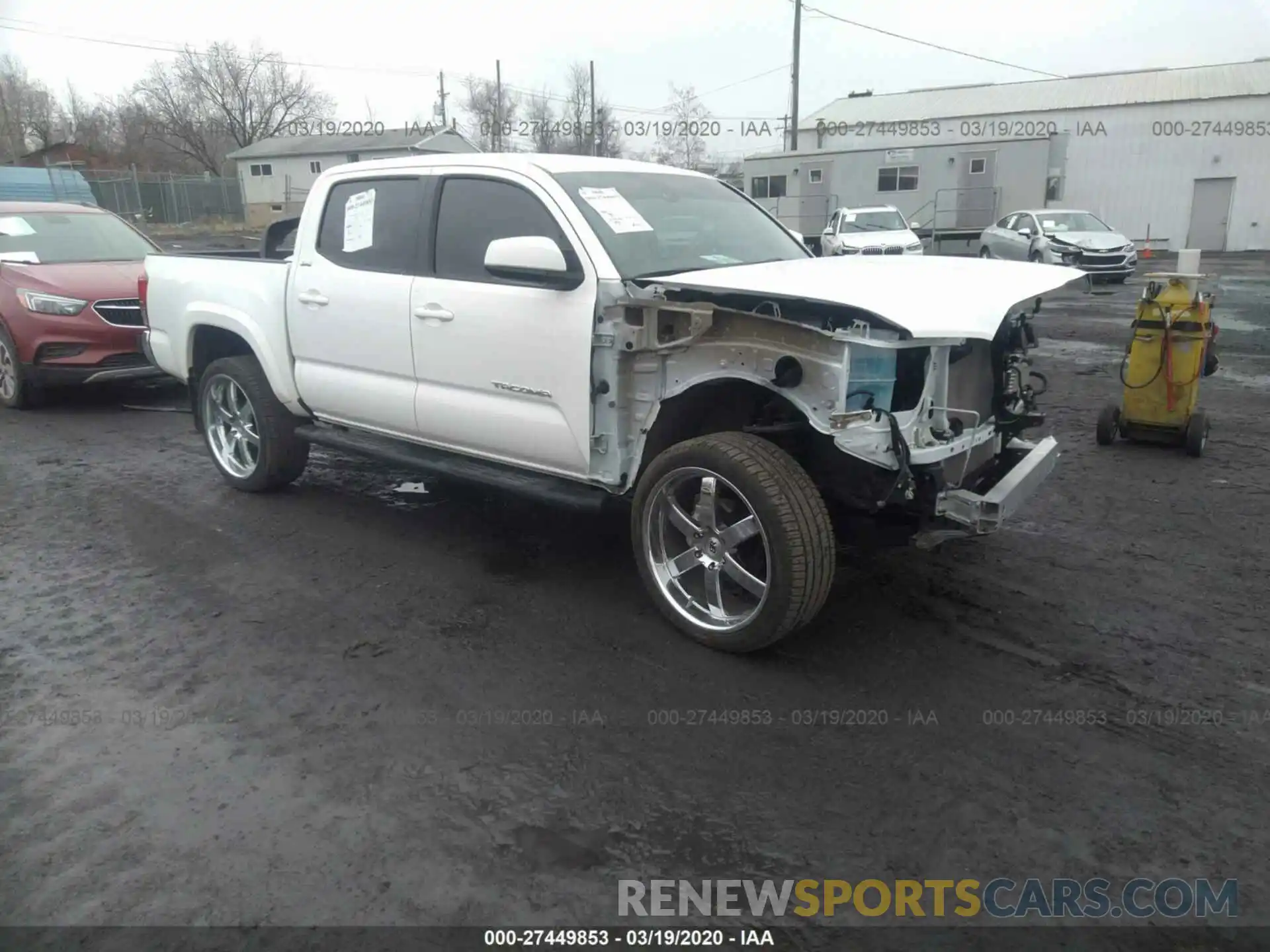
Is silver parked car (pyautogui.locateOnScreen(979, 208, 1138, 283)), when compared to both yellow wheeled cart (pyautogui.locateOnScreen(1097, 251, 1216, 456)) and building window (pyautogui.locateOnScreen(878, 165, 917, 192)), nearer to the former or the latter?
building window (pyautogui.locateOnScreen(878, 165, 917, 192))

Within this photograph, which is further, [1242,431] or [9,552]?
[1242,431]

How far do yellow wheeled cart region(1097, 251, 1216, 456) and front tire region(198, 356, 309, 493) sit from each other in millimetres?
5681

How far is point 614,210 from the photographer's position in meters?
4.39

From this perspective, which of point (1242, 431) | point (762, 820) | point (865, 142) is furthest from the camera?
point (865, 142)

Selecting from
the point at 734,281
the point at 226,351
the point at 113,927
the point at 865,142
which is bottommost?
the point at 113,927

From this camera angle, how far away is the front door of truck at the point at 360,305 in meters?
4.87

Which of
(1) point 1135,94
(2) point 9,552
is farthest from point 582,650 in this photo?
(1) point 1135,94

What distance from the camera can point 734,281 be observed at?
376 cm

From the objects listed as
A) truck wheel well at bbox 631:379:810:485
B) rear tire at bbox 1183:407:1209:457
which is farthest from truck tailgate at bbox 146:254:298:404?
rear tire at bbox 1183:407:1209:457

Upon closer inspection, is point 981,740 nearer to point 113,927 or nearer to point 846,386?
point 846,386

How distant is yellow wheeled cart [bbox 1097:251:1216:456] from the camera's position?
255 inches

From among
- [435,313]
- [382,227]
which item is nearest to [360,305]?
[382,227]

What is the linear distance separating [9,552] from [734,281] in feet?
13.9

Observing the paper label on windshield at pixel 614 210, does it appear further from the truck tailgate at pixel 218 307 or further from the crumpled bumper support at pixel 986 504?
the truck tailgate at pixel 218 307
